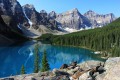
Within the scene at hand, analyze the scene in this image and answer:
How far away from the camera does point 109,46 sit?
7741 inches

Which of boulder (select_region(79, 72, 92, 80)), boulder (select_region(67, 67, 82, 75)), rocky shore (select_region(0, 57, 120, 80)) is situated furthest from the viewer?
boulder (select_region(67, 67, 82, 75))

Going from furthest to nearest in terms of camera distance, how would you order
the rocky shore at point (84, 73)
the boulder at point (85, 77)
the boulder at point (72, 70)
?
the boulder at point (72, 70) → the rocky shore at point (84, 73) → the boulder at point (85, 77)

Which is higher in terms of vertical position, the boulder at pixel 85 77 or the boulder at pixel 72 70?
the boulder at pixel 72 70

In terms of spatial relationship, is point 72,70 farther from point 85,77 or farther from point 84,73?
point 85,77

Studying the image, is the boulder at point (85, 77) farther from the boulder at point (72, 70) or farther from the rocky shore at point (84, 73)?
the boulder at point (72, 70)

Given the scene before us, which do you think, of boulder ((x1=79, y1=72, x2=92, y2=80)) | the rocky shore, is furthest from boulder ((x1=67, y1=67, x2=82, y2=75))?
boulder ((x1=79, y1=72, x2=92, y2=80))

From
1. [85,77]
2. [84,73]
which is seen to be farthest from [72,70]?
[85,77]

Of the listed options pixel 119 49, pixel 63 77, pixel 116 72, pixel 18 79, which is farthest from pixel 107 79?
pixel 119 49

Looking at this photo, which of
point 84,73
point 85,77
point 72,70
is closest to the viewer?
point 85,77

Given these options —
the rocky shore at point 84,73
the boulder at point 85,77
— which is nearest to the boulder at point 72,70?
the rocky shore at point 84,73

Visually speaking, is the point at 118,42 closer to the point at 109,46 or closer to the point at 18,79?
the point at 109,46

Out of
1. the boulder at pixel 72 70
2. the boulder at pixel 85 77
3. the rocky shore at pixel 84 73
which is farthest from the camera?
the boulder at pixel 72 70

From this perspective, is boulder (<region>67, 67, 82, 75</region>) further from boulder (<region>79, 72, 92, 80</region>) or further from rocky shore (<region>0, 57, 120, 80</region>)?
boulder (<region>79, 72, 92, 80</region>)

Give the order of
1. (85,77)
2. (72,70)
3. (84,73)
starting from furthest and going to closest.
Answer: (72,70), (84,73), (85,77)
